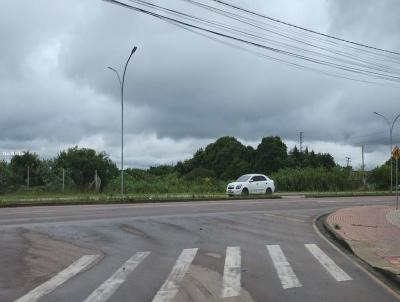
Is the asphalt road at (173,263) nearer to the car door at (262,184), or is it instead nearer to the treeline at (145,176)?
the car door at (262,184)

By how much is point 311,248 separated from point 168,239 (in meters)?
3.64

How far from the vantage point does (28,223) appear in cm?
1802

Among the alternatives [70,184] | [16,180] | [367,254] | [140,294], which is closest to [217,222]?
[367,254]

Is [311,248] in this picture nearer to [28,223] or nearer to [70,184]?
[28,223]

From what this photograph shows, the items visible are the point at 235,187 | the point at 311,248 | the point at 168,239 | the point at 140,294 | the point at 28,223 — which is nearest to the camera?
the point at 140,294

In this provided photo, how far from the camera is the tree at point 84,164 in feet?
159

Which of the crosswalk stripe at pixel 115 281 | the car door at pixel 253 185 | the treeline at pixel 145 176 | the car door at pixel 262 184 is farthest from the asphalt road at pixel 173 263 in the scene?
the treeline at pixel 145 176

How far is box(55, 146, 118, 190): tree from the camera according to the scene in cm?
4838

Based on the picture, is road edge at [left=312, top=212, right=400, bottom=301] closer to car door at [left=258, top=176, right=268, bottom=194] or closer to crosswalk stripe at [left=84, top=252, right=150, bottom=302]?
crosswalk stripe at [left=84, top=252, right=150, bottom=302]

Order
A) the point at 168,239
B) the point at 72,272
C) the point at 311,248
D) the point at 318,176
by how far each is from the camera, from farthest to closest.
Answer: the point at 318,176, the point at 168,239, the point at 311,248, the point at 72,272

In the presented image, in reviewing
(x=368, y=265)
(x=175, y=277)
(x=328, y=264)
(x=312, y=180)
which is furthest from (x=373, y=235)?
(x=312, y=180)

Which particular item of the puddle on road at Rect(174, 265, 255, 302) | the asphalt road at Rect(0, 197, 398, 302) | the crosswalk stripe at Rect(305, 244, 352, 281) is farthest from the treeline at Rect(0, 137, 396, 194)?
the puddle on road at Rect(174, 265, 255, 302)

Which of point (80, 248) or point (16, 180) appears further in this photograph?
point (16, 180)

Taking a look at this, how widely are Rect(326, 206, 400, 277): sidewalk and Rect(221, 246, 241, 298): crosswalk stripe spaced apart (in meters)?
2.68
